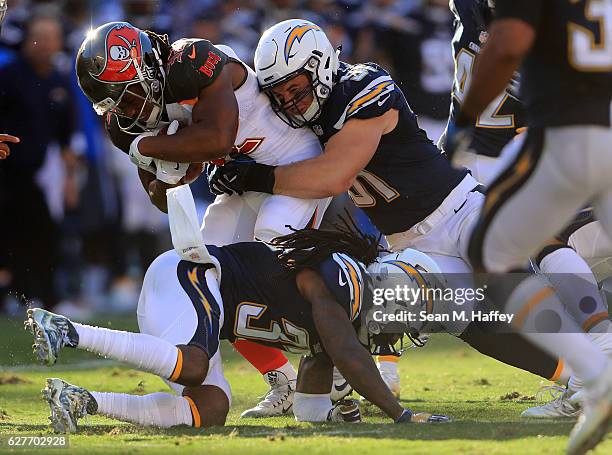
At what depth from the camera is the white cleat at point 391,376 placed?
5.77 meters

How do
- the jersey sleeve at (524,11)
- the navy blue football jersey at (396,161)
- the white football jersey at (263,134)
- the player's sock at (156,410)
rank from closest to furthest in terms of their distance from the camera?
the jersey sleeve at (524,11)
the player's sock at (156,410)
the navy blue football jersey at (396,161)
the white football jersey at (263,134)

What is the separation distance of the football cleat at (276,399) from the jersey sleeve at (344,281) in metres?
0.76

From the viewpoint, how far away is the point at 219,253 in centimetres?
486

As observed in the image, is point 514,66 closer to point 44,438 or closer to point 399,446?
point 399,446

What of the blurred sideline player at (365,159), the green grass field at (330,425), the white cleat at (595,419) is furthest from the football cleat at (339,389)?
the white cleat at (595,419)

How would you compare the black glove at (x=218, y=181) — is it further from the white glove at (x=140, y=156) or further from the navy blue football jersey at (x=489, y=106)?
the navy blue football jersey at (x=489, y=106)

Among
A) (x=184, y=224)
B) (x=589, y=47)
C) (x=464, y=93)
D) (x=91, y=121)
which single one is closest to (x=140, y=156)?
(x=184, y=224)

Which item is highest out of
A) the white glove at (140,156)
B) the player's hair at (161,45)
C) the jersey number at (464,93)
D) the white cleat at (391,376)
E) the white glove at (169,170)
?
the player's hair at (161,45)

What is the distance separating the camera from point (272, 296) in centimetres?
480

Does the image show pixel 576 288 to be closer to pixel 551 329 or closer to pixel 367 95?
pixel 367 95

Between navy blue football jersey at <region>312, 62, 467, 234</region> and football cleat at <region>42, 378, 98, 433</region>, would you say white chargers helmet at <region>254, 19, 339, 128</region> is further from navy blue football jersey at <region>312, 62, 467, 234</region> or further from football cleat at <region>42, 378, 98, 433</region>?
football cleat at <region>42, 378, 98, 433</region>

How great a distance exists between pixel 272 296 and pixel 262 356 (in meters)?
0.77

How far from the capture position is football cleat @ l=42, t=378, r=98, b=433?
14.7 feet

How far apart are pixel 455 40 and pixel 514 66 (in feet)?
9.60
